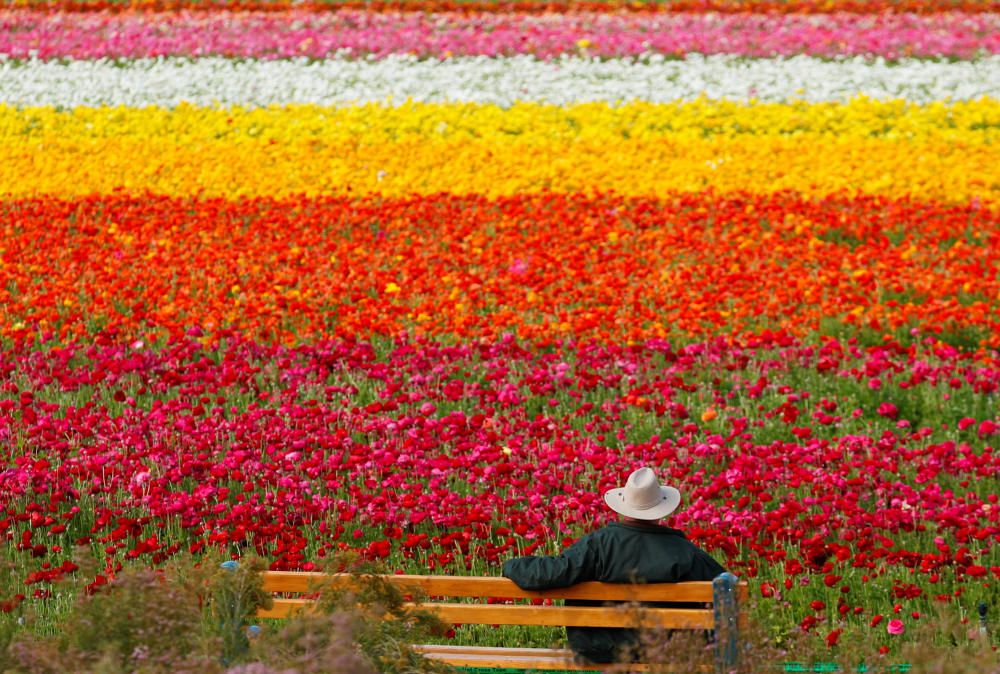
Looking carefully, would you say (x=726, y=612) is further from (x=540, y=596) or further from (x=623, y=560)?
(x=540, y=596)

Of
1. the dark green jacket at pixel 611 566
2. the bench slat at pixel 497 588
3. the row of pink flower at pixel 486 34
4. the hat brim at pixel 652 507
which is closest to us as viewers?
the bench slat at pixel 497 588

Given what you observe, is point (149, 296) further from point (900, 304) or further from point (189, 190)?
point (900, 304)

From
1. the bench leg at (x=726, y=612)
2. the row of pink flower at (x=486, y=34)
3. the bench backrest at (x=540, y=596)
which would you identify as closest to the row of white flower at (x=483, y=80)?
the row of pink flower at (x=486, y=34)

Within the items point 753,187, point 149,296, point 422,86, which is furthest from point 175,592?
point 422,86

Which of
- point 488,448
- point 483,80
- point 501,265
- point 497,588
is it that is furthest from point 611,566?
point 483,80

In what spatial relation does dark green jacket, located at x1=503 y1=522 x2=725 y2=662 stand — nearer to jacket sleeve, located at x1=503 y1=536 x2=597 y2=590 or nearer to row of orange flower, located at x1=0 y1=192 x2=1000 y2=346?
jacket sleeve, located at x1=503 y1=536 x2=597 y2=590

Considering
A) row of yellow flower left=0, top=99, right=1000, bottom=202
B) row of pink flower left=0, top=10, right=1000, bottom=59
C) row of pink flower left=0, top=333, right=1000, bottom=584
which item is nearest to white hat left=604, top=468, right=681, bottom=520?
row of pink flower left=0, top=333, right=1000, bottom=584

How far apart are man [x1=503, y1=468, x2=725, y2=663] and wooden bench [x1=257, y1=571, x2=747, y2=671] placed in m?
0.06

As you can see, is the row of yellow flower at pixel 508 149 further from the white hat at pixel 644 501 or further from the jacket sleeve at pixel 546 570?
the jacket sleeve at pixel 546 570

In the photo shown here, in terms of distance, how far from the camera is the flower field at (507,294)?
6.96 meters

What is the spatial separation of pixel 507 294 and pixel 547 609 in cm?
632

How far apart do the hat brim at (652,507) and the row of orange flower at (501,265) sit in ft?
15.5

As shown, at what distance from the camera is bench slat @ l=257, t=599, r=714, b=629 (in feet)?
15.5

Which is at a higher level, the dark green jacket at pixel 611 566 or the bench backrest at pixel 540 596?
the dark green jacket at pixel 611 566
